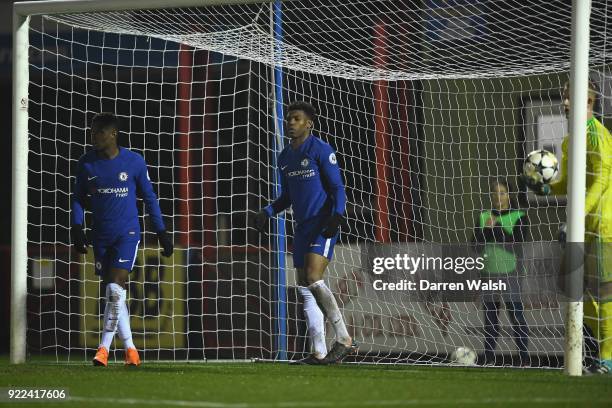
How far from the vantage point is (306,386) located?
22.8ft

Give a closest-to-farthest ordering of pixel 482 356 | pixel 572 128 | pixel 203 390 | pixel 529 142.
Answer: pixel 203 390 → pixel 572 128 → pixel 482 356 → pixel 529 142

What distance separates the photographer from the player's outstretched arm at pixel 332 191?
868 cm

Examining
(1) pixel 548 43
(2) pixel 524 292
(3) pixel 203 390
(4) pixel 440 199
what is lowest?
(3) pixel 203 390

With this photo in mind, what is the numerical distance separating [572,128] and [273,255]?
3.74 meters

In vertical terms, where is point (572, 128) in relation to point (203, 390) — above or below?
above

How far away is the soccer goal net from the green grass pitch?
150 centimetres

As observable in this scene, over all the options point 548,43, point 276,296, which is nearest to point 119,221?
point 276,296

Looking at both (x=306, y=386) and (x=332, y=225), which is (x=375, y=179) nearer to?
(x=332, y=225)

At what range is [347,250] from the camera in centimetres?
1061

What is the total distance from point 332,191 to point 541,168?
1682mm

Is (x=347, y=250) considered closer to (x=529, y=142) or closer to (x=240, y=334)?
(x=240, y=334)

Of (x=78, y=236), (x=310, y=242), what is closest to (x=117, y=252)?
(x=78, y=236)

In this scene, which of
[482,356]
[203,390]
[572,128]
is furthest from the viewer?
[482,356]
